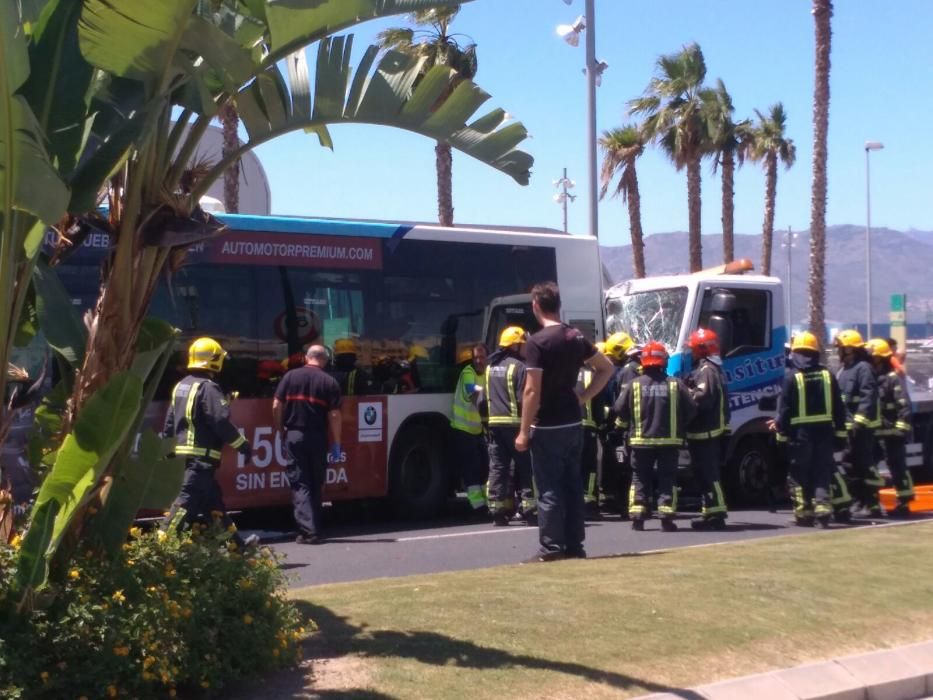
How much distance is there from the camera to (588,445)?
13.4m

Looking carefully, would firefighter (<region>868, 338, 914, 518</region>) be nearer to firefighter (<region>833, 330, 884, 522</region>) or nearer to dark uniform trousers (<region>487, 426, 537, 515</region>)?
firefighter (<region>833, 330, 884, 522</region>)

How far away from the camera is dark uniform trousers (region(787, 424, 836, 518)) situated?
41.0ft

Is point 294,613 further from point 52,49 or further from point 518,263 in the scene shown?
point 518,263

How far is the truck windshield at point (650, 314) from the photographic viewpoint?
15.0 metres

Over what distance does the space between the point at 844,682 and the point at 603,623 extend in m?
1.33

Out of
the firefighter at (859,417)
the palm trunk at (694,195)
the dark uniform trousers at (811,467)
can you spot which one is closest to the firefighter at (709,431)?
the dark uniform trousers at (811,467)

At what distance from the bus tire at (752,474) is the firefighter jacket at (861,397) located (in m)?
1.72

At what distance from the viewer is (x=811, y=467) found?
12.7 meters

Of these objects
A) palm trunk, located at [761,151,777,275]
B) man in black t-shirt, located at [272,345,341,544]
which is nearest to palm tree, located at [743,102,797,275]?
palm trunk, located at [761,151,777,275]

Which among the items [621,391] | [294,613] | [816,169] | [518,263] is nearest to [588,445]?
[621,391]

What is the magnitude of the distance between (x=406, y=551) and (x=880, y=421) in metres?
5.50

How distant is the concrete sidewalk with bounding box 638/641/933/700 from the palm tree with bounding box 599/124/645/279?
95.4 ft

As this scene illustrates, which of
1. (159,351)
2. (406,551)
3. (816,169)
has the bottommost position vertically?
(406,551)

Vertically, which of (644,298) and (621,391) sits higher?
(644,298)
